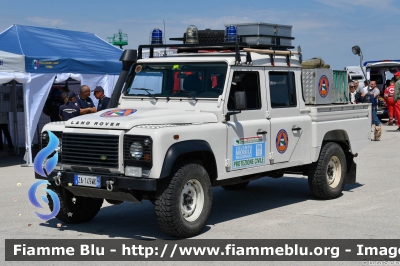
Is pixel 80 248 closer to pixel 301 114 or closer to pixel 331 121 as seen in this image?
pixel 301 114

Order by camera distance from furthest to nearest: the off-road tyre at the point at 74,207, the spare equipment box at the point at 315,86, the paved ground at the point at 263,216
→ the spare equipment box at the point at 315,86 → the off-road tyre at the point at 74,207 → the paved ground at the point at 263,216

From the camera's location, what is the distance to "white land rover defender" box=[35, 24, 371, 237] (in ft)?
22.4

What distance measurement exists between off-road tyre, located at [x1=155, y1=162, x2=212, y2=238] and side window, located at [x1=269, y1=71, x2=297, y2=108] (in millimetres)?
1862

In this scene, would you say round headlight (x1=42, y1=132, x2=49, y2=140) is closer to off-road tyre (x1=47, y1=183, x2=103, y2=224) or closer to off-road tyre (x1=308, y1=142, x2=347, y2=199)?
off-road tyre (x1=47, y1=183, x2=103, y2=224)

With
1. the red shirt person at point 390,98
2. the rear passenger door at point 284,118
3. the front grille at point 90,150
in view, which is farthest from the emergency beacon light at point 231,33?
the red shirt person at point 390,98

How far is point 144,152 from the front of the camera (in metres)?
6.65

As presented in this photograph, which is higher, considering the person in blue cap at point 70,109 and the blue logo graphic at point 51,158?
the person in blue cap at point 70,109

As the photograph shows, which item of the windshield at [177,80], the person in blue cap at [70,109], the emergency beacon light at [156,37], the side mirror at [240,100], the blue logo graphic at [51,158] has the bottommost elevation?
the blue logo graphic at [51,158]

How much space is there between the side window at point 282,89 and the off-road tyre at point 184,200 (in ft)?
6.11

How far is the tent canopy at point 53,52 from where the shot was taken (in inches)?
554

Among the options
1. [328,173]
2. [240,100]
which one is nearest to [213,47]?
[240,100]

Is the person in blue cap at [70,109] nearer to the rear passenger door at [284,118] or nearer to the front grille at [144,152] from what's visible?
the rear passenger door at [284,118]

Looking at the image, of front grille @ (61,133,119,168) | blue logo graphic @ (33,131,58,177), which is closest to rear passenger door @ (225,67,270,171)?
front grille @ (61,133,119,168)
